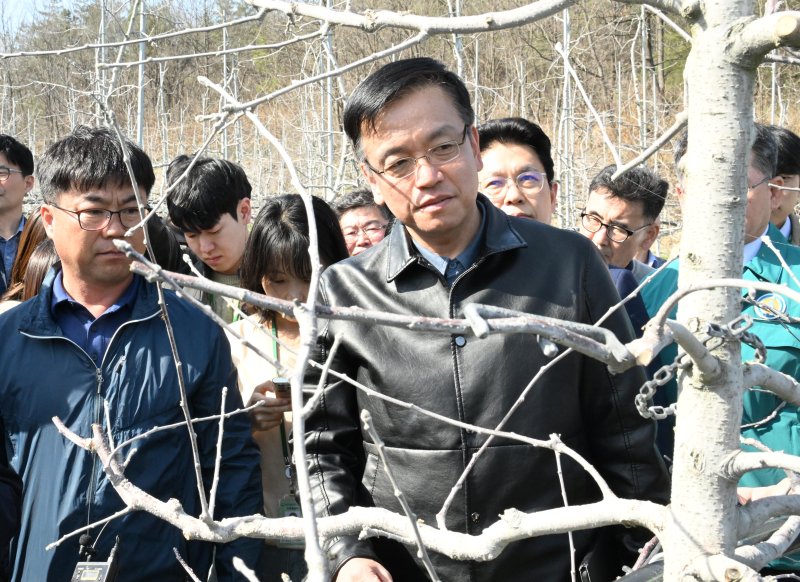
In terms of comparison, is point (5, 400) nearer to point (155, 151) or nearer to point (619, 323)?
point (619, 323)

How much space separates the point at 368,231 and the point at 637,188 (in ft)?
3.21

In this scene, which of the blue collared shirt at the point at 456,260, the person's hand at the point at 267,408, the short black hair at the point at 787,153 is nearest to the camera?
the blue collared shirt at the point at 456,260

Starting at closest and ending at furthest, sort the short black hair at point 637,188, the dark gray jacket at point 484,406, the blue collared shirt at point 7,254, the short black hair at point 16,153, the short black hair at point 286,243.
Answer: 1. the dark gray jacket at point 484,406
2. the short black hair at point 286,243
3. the short black hair at point 637,188
4. the blue collared shirt at point 7,254
5. the short black hair at point 16,153

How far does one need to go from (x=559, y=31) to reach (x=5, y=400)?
13.0m

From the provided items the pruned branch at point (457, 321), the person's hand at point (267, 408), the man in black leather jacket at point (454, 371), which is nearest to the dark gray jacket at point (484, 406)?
the man in black leather jacket at point (454, 371)

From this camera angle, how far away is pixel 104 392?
2.00m

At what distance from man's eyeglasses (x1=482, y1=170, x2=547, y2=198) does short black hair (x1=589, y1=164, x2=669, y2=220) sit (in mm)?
352

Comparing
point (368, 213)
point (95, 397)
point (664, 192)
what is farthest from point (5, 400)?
point (664, 192)

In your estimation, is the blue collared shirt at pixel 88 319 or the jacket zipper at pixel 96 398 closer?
the jacket zipper at pixel 96 398

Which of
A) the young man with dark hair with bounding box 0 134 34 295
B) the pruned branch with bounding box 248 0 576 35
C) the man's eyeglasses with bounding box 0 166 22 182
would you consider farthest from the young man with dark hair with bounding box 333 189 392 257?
the pruned branch with bounding box 248 0 576 35

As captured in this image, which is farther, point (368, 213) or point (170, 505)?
point (368, 213)

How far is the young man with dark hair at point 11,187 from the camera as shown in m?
4.48

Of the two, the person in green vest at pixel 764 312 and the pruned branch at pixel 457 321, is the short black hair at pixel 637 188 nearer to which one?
the person in green vest at pixel 764 312

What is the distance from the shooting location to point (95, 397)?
1991 mm
